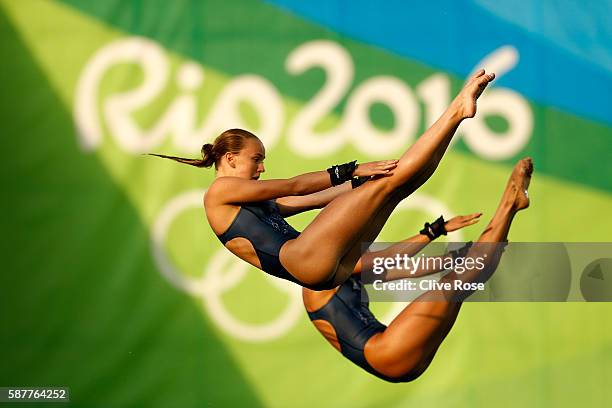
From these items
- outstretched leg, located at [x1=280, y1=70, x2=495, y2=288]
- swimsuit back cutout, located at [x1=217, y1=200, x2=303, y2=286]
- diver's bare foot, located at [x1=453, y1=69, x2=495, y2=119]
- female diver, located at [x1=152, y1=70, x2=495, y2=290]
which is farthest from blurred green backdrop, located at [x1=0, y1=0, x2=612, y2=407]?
diver's bare foot, located at [x1=453, y1=69, x2=495, y2=119]

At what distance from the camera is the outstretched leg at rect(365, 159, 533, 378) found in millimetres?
3836

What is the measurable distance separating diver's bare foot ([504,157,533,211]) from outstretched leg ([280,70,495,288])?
912mm

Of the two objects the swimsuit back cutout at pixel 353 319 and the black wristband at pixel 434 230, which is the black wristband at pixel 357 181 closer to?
the swimsuit back cutout at pixel 353 319

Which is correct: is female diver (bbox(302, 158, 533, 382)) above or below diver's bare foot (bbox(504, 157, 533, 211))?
below

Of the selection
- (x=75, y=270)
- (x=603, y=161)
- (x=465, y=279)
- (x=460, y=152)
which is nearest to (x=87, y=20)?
(x=75, y=270)

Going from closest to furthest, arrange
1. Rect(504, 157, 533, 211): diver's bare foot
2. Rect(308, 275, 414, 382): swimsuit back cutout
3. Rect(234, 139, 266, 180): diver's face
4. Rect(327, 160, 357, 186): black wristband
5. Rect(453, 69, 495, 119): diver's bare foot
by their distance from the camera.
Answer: Rect(453, 69, 495, 119): diver's bare foot → Rect(327, 160, 357, 186): black wristband → Rect(234, 139, 266, 180): diver's face → Rect(308, 275, 414, 382): swimsuit back cutout → Rect(504, 157, 533, 211): diver's bare foot

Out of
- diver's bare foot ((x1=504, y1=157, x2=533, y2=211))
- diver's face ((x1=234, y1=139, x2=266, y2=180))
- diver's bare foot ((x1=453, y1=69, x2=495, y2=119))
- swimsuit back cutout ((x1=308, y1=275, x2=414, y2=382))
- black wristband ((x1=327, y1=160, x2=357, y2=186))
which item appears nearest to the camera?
diver's bare foot ((x1=453, y1=69, x2=495, y2=119))

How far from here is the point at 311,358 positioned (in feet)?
14.1

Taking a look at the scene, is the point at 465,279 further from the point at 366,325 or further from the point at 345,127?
the point at 345,127

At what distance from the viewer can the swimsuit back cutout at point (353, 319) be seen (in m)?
4.02

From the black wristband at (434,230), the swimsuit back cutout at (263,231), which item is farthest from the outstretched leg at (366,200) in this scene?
the black wristband at (434,230)

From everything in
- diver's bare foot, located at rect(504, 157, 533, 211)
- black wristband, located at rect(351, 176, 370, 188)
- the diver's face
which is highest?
diver's bare foot, located at rect(504, 157, 533, 211)

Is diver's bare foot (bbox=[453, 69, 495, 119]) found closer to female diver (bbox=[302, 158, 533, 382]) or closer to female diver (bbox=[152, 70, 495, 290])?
female diver (bbox=[152, 70, 495, 290])

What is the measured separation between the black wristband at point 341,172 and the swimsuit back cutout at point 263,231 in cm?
38
